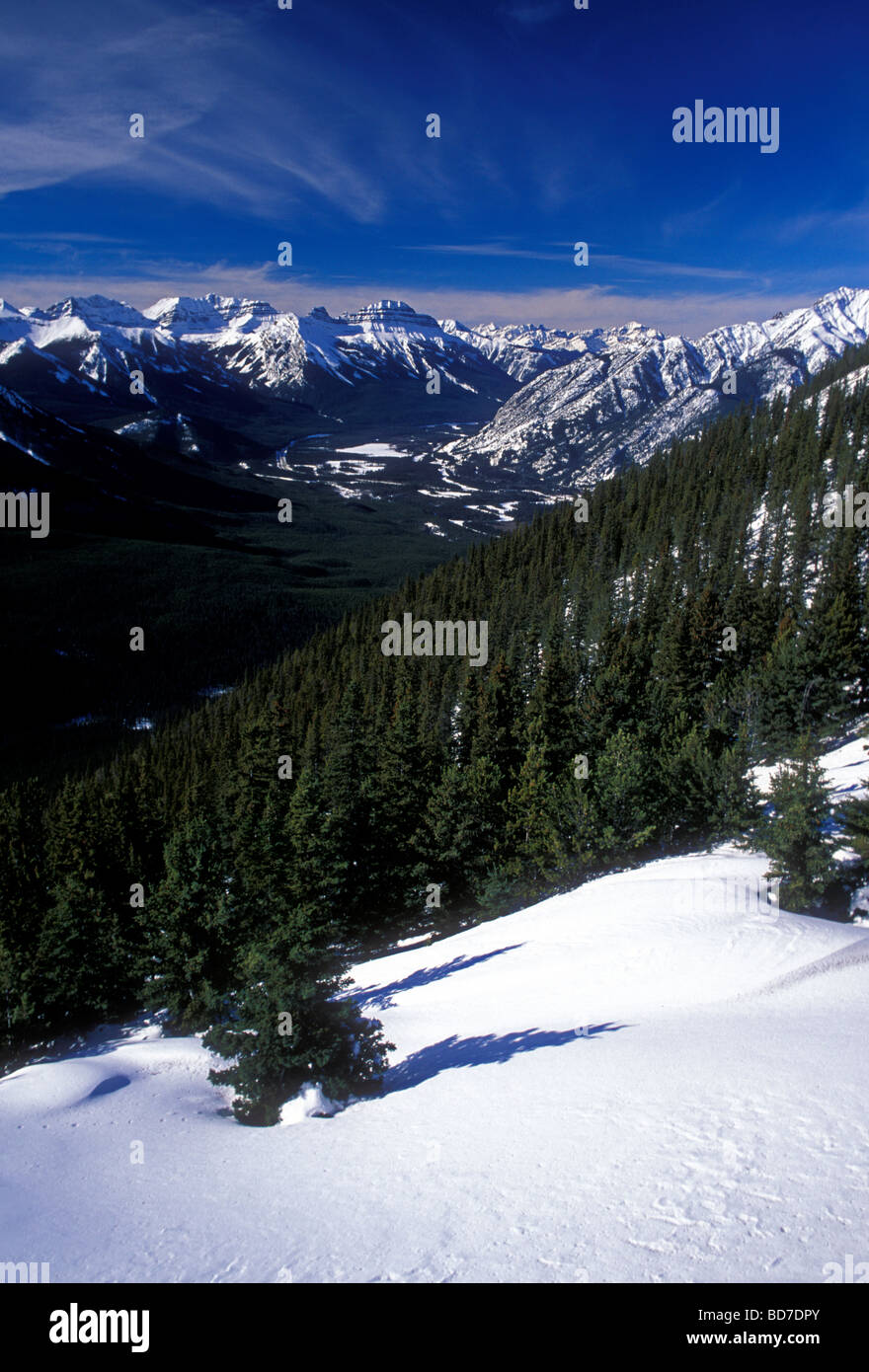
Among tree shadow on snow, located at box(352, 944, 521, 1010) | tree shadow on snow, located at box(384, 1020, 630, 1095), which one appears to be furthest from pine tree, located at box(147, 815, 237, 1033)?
tree shadow on snow, located at box(384, 1020, 630, 1095)

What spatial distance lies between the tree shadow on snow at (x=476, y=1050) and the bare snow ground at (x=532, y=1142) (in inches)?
4.0

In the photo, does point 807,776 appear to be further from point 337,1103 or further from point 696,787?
point 337,1103

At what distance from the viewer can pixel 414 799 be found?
158 feet

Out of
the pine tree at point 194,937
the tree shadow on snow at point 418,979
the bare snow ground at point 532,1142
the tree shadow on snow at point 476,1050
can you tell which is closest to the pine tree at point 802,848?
the bare snow ground at point 532,1142

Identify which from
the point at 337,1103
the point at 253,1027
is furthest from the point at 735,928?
the point at 253,1027

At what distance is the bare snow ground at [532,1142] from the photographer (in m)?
10.7

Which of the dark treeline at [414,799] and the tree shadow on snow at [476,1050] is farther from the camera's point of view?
the dark treeline at [414,799]

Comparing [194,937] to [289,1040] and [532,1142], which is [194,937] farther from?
[532,1142]

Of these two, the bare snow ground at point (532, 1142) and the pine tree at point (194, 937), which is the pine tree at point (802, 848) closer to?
the bare snow ground at point (532, 1142)

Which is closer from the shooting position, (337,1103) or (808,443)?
(337,1103)

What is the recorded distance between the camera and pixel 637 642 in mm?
79312

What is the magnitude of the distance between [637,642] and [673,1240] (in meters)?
73.1

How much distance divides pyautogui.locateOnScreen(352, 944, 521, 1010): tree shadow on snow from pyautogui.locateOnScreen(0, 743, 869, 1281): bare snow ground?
2.54 m

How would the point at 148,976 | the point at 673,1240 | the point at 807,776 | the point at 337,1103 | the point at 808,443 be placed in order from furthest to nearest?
the point at 808,443, the point at 148,976, the point at 807,776, the point at 337,1103, the point at 673,1240
